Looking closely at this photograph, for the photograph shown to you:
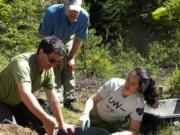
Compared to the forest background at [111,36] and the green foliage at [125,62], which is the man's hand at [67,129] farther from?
the green foliage at [125,62]

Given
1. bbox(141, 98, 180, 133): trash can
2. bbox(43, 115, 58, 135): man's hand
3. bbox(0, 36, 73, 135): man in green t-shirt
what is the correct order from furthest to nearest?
bbox(141, 98, 180, 133): trash can → bbox(0, 36, 73, 135): man in green t-shirt → bbox(43, 115, 58, 135): man's hand

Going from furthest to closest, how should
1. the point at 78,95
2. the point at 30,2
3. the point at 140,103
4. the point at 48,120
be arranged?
the point at 30,2, the point at 78,95, the point at 140,103, the point at 48,120

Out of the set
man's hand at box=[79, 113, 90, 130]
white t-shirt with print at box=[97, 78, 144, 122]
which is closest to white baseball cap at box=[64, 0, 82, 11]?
white t-shirt with print at box=[97, 78, 144, 122]

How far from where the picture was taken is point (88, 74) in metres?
9.12

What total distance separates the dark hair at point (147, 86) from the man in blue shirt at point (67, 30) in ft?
4.38

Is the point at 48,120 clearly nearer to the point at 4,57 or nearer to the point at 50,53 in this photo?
the point at 50,53

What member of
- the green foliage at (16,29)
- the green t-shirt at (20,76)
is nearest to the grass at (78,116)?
the green t-shirt at (20,76)

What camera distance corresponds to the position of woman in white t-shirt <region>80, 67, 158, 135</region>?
498cm

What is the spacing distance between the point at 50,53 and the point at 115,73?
5.08 metres

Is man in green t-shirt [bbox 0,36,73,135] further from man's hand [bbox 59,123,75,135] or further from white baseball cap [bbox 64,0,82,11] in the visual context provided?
white baseball cap [bbox 64,0,82,11]

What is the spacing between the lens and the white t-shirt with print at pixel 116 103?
516cm

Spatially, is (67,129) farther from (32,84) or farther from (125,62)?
(125,62)

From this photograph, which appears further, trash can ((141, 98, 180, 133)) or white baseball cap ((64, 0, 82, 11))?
white baseball cap ((64, 0, 82, 11))

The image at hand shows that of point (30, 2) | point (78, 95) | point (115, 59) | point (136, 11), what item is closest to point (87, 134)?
point (78, 95)
